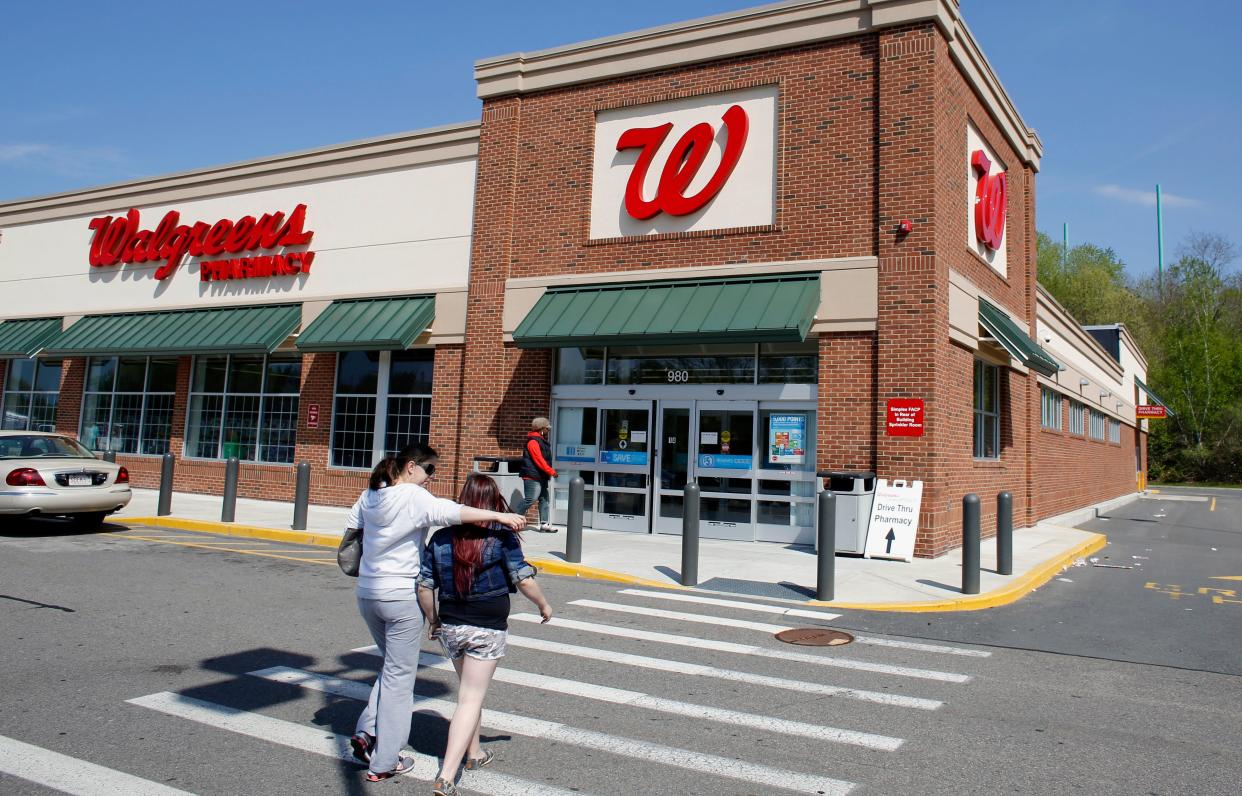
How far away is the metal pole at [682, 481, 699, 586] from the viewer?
10180mm

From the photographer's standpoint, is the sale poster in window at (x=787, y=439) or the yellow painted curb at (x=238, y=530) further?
the sale poster in window at (x=787, y=439)

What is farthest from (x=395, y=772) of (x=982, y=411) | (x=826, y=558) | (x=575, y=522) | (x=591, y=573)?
(x=982, y=411)

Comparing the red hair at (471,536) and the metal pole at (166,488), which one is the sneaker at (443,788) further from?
the metal pole at (166,488)

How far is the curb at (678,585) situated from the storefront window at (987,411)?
7.46 feet

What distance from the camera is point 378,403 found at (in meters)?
17.6

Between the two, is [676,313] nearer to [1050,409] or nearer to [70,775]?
[70,775]

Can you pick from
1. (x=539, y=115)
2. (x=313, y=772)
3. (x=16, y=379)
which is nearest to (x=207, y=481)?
(x=16, y=379)

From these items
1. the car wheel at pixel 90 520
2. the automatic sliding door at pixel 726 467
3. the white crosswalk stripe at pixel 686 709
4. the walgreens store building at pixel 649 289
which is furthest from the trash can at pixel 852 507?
the car wheel at pixel 90 520

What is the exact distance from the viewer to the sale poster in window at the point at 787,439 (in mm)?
13625

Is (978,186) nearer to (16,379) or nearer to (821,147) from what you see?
(821,147)

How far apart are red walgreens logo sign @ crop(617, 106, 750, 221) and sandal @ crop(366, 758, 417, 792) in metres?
11.6

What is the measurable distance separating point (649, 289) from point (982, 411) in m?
6.63

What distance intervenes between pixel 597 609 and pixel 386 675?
4.63 m

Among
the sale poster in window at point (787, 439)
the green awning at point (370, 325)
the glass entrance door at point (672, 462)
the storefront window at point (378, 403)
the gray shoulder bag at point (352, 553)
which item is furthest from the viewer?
the storefront window at point (378, 403)
